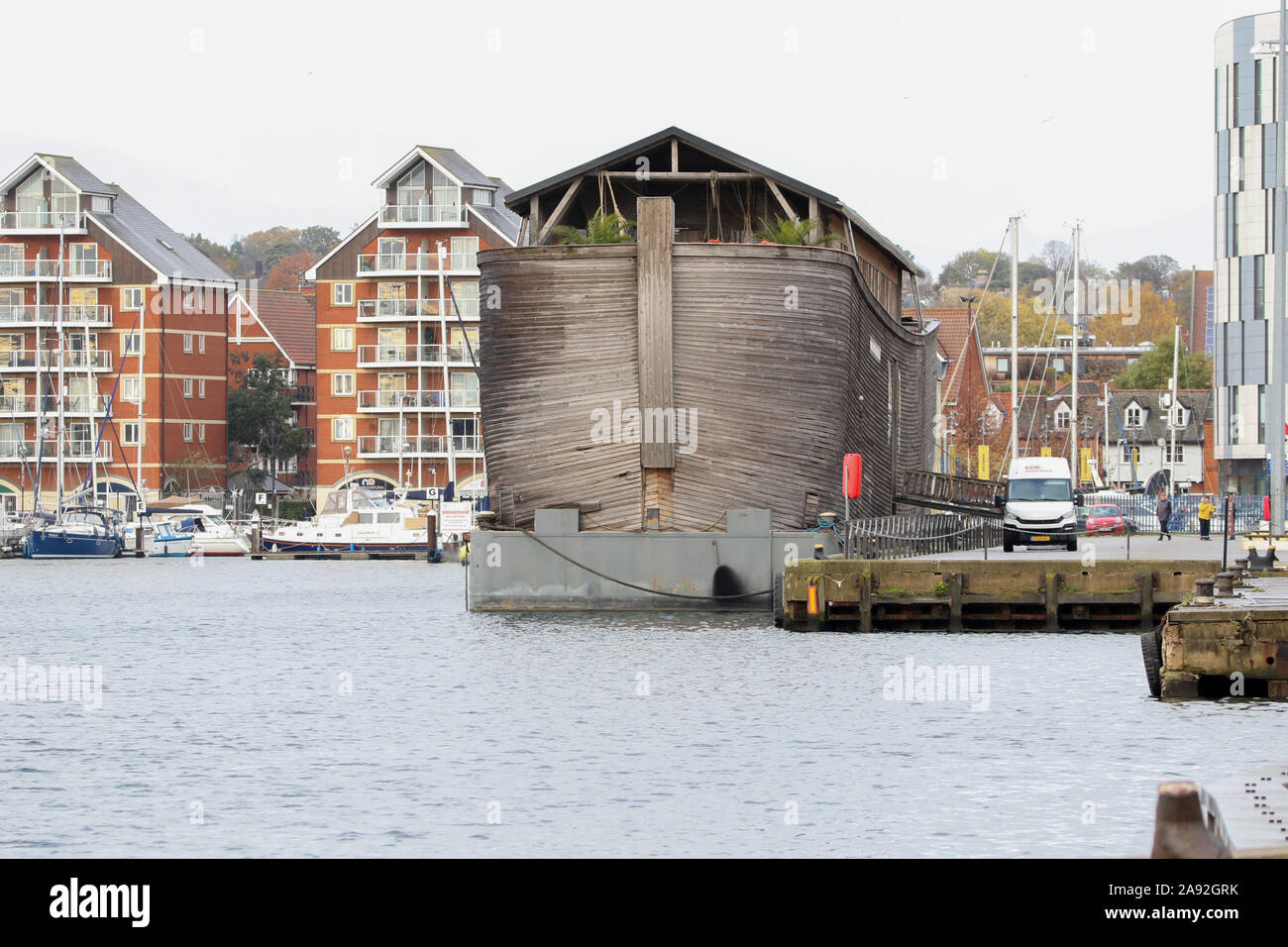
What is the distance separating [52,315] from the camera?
100438 millimetres

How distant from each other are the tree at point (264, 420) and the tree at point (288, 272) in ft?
177

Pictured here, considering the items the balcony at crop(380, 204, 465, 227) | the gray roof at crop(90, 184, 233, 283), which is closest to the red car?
the balcony at crop(380, 204, 465, 227)

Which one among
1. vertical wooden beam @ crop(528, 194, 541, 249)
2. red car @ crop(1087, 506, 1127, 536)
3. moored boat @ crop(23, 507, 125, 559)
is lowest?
moored boat @ crop(23, 507, 125, 559)

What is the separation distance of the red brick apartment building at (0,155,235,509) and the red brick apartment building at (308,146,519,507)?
828 cm

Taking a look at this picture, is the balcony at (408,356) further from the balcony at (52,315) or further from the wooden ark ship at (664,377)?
the wooden ark ship at (664,377)

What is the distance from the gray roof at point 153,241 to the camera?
101125 millimetres

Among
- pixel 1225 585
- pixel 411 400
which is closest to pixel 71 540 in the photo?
pixel 411 400

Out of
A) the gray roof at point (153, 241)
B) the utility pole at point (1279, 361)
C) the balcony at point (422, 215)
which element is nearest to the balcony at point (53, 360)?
the gray roof at point (153, 241)

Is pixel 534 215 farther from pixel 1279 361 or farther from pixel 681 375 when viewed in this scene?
pixel 1279 361

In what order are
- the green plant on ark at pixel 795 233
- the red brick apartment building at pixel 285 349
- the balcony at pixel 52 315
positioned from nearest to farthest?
the green plant on ark at pixel 795 233, the balcony at pixel 52 315, the red brick apartment building at pixel 285 349

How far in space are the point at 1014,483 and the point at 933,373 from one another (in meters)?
23.4

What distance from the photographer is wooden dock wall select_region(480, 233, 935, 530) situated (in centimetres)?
4128

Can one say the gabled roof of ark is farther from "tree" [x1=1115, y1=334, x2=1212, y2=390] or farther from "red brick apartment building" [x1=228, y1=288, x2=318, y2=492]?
"tree" [x1=1115, y1=334, x2=1212, y2=390]
